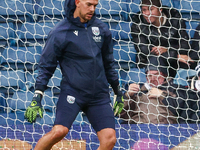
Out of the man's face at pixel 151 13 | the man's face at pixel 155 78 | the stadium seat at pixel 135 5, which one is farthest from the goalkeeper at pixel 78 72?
the stadium seat at pixel 135 5

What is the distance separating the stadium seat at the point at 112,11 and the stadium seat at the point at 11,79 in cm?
114

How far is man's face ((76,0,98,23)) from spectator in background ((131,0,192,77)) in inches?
61.3

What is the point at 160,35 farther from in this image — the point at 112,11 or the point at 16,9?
the point at 16,9

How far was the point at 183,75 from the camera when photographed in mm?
3893

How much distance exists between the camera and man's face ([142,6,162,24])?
4.02m

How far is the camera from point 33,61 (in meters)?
4.21

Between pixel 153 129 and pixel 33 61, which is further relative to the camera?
pixel 33 61

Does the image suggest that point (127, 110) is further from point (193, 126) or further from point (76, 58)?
point (76, 58)

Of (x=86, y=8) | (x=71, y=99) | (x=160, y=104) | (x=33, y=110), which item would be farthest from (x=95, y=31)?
(x=160, y=104)

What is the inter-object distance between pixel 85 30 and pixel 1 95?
1.91m

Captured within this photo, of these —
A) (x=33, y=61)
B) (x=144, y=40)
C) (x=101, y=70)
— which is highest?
(x=101, y=70)

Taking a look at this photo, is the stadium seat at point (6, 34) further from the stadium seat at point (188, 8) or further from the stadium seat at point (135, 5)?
the stadium seat at point (188, 8)

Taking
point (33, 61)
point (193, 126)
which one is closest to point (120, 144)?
point (193, 126)

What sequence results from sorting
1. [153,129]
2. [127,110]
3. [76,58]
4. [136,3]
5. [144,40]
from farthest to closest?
1. [136,3]
2. [144,40]
3. [127,110]
4. [153,129]
5. [76,58]
